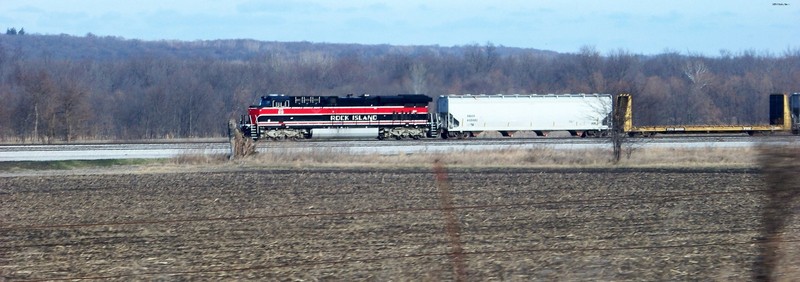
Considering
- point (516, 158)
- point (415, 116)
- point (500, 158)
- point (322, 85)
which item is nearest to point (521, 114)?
point (415, 116)

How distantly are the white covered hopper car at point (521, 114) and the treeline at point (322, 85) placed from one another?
5.99m

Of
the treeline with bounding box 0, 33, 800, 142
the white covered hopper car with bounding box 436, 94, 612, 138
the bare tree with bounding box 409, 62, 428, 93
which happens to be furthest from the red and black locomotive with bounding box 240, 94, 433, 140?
the bare tree with bounding box 409, 62, 428, 93

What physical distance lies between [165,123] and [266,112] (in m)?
34.8

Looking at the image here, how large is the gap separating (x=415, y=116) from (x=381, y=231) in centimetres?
4032

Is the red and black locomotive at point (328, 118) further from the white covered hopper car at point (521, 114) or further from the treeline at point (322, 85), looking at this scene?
the treeline at point (322, 85)

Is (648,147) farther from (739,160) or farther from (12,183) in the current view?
(12,183)

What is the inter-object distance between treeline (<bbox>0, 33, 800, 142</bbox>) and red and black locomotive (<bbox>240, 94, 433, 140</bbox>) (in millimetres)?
15025

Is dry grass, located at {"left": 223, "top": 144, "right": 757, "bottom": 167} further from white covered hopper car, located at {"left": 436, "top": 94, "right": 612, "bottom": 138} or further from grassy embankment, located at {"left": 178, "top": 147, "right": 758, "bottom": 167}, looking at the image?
white covered hopper car, located at {"left": 436, "top": 94, "right": 612, "bottom": 138}

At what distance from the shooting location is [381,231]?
1466cm

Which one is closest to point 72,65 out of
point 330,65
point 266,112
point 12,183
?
point 330,65

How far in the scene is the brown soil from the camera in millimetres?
11047

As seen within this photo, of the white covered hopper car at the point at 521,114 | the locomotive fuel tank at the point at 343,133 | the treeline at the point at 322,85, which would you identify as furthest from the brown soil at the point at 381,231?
the treeline at the point at 322,85

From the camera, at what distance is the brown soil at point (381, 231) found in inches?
Result: 435

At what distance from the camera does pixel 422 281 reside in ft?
33.7
